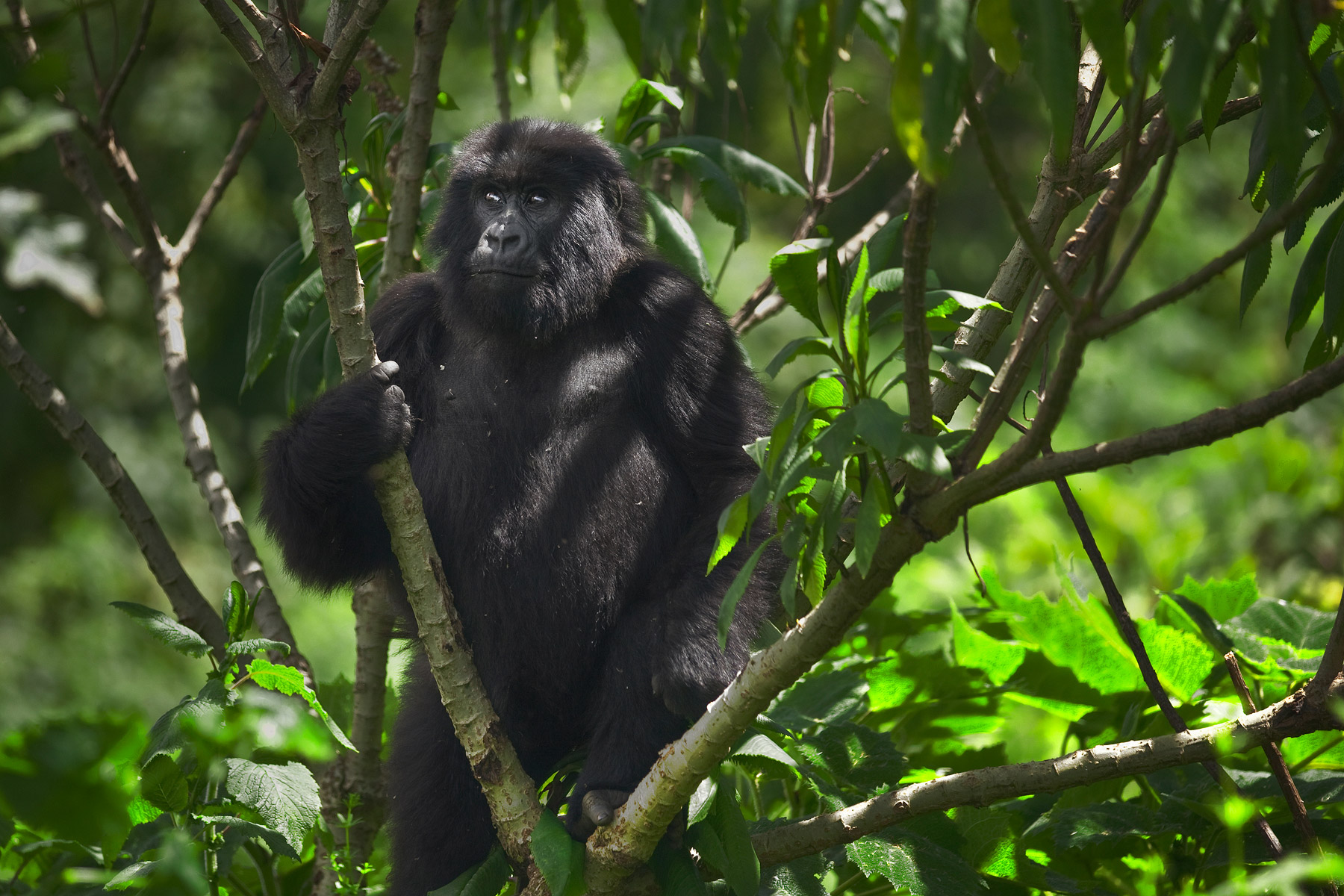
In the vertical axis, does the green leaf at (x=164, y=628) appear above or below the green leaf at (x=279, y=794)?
above

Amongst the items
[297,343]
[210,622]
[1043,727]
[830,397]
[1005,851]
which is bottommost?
[1043,727]

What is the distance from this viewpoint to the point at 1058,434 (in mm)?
6770

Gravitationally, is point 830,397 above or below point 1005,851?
above

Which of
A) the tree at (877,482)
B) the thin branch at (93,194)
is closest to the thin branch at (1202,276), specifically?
the tree at (877,482)

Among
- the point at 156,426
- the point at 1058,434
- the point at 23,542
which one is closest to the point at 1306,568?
the point at 1058,434

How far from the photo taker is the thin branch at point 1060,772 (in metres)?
1.67

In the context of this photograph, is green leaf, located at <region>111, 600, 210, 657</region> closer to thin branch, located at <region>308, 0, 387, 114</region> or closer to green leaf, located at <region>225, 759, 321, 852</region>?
green leaf, located at <region>225, 759, 321, 852</region>

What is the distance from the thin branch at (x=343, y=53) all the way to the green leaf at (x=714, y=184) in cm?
106

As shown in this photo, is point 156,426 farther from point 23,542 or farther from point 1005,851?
point 1005,851

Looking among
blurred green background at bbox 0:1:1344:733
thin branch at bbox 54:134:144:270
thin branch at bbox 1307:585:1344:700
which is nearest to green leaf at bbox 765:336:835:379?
thin branch at bbox 1307:585:1344:700

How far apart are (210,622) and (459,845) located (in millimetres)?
873

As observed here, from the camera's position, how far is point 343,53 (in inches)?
68.9

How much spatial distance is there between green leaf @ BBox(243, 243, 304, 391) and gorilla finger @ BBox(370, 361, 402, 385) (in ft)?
2.28

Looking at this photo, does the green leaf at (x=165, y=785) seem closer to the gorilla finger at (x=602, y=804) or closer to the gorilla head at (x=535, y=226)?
the gorilla finger at (x=602, y=804)
